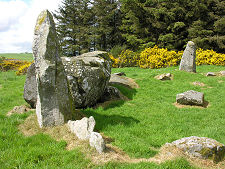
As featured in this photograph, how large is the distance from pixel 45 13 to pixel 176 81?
32.8 ft

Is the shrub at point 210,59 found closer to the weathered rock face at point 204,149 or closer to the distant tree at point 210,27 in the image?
the distant tree at point 210,27

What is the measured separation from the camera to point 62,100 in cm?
522

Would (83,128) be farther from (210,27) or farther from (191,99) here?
(210,27)

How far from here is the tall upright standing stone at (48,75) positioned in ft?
16.0

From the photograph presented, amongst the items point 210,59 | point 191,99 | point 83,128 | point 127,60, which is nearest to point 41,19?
point 83,128

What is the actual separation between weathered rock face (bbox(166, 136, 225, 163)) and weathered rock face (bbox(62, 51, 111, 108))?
14.4 feet

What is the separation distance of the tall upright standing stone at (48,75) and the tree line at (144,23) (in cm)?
2269

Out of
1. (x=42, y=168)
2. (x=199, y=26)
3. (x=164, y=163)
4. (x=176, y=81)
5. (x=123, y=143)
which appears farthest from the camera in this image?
(x=199, y=26)

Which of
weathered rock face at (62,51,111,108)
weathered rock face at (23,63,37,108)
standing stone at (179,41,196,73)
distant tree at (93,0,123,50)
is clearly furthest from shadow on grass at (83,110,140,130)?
distant tree at (93,0,123,50)

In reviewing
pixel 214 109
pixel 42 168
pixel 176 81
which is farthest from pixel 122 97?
pixel 42 168

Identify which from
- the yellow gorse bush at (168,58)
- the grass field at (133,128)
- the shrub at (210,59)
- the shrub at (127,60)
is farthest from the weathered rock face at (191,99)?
the shrub at (127,60)

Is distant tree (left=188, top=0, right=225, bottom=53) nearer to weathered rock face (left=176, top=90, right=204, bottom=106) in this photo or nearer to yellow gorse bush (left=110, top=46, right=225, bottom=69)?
yellow gorse bush (left=110, top=46, right=225, bottom=69)

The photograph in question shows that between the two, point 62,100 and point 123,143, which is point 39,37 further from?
point 123,143

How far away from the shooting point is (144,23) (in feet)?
94.1
